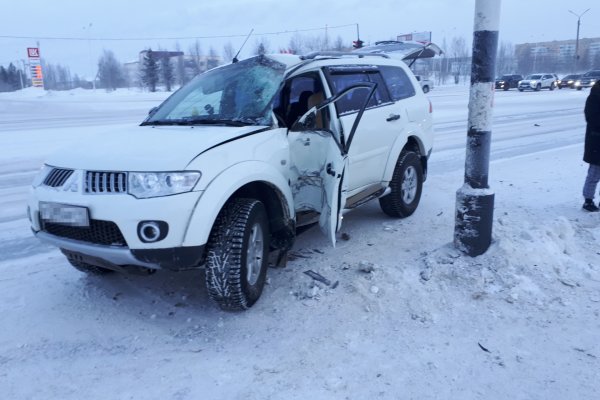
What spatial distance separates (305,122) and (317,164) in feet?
1.21

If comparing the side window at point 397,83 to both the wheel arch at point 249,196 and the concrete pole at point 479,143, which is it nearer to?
the concrete pole at point 479,143

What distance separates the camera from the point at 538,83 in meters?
42.3

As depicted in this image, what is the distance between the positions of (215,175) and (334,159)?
3.75 feet

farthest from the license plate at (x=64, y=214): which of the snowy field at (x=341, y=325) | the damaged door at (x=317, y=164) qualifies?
the damaged door at (x=317, y=164)

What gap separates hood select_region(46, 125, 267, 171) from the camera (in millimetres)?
3273

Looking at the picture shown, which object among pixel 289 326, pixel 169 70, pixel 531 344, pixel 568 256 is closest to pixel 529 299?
pixel 531 344

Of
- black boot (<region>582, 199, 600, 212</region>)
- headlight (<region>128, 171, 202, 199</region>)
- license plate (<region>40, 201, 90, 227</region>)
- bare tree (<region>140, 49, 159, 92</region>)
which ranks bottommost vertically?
black boot (<region>582, 199, 600, 212</region>)

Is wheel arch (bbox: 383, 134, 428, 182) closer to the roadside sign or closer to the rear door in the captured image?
the rear door

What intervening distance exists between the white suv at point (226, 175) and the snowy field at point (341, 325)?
1.32 feet

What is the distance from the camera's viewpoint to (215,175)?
334cm

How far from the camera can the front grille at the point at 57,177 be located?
3.48m

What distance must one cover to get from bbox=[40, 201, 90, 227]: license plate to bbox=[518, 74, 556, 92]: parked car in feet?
149

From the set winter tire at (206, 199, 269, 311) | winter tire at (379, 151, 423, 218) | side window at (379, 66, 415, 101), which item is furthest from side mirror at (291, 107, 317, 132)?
side window at (379, 66, 415, 101)

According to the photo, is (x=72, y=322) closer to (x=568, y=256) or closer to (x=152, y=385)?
(x=152, y=385)
